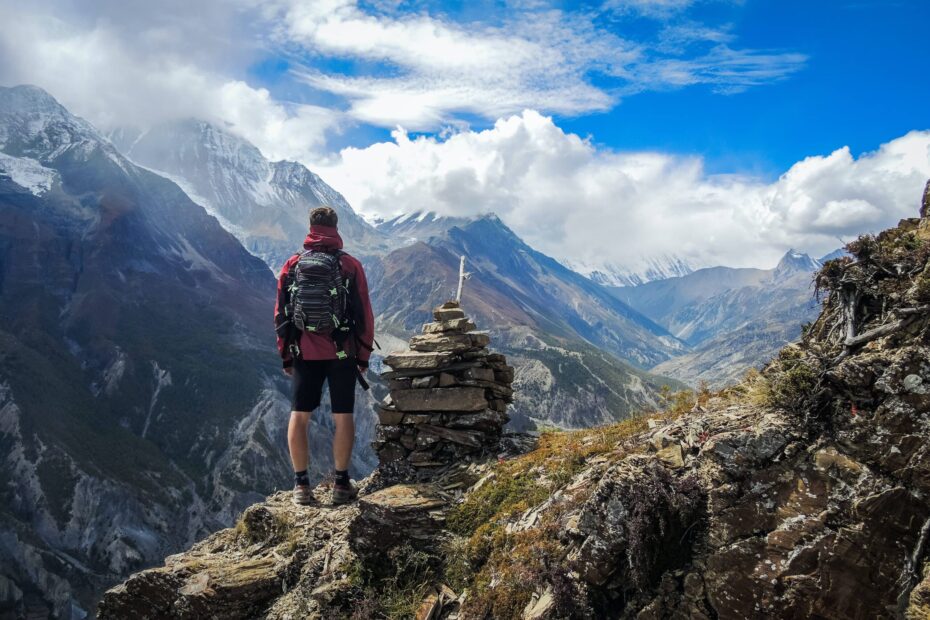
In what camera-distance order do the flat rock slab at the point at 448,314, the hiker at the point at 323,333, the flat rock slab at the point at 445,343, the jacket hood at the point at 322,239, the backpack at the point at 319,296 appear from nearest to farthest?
the backpack at the point at 319,296 < the hiker at the point at 323,333 < the jacket hood at the point at 322,239 < the flat rock slab at the point at 445,343 < the flat rock slab at the point at 448,314

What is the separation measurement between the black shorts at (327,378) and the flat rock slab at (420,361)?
191cm

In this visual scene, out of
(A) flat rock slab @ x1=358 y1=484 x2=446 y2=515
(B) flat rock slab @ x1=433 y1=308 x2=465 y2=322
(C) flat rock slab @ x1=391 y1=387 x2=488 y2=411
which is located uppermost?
(B) flat rock slab @ x1=433 y1=308 x2=465 y2=322

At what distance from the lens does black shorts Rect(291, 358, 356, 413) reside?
10.7m

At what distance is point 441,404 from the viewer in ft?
40.6

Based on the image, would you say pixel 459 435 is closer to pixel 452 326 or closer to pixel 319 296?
pixel 452 326

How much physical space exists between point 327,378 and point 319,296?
1635mm

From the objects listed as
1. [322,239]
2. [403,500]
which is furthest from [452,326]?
[403,500]

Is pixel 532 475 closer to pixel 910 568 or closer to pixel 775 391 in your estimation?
pixel 775 391

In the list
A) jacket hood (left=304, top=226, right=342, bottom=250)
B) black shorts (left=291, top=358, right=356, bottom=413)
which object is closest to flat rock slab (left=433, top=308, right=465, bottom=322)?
black shorts (left=291, top=358, right=356, bottom=413)

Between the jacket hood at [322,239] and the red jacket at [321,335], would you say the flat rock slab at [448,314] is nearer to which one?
the red jacket at [321,335]

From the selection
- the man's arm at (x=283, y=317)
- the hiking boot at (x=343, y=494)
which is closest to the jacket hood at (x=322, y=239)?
the man's arm at (x=283, y=317)

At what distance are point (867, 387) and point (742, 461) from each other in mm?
1542

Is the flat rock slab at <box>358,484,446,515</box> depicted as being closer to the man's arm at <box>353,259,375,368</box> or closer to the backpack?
the man's arm at <box>353,259,375,368</box>

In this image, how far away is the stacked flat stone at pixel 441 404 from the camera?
39.9 ft
